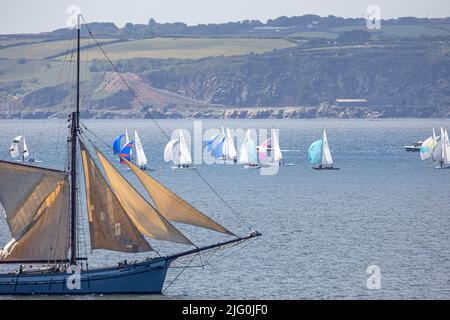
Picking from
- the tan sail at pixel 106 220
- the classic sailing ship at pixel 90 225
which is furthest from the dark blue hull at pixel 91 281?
the tan sail at pixel 106 220

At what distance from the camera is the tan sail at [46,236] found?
1924 inches

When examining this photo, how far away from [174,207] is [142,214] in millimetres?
1348

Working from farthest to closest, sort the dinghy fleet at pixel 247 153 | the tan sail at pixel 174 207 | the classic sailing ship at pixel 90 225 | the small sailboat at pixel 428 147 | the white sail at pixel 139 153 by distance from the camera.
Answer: the small sailboat at pixel 428 147
the dinghy fleet at pixel 247 153
the white sail at pixel 139 153
the classic sailing ship at pixel 90 225
the tan sail at pixel 174 207

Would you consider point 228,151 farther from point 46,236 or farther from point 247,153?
point 46,236

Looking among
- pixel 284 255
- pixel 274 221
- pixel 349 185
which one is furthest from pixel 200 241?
pixel 349 185

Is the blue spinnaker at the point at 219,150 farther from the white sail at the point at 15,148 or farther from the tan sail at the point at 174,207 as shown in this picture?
the tan sail at the point at 174,207

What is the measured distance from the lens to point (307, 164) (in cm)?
13562

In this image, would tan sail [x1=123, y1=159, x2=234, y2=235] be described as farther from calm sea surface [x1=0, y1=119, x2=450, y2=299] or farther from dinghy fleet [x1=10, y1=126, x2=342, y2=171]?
dinghy fleet [x1=10, y1=126, x2=342, y2=171]

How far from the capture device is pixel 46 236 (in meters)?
49.1

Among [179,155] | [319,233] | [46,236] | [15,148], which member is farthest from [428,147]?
[46,236]

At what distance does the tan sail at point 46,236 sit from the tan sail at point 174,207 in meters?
3.97

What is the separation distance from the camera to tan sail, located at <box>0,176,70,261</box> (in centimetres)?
4888

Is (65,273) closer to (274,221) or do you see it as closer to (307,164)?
(274,221)

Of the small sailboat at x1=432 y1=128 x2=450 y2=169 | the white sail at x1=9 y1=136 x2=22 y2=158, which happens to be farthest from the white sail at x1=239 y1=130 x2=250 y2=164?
the white sail at x1=9 y1=136 x2=22 y2=158
